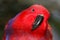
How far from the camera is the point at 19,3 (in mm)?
1593

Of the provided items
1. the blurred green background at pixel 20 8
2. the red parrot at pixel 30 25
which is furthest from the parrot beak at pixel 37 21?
the blurred green background at pixel 20 8

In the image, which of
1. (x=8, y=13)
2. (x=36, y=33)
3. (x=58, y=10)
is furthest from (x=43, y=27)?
(x=8, y=13)

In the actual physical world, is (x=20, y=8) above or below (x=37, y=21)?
above

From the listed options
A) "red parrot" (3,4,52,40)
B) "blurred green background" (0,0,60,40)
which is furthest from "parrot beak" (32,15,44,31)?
"blurred green background" (0,0,60,40)

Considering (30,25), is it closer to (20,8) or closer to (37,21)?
(37,21)

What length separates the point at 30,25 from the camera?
5.06 ft

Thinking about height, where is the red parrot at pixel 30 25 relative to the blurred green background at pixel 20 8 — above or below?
below

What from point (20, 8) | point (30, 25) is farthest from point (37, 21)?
point (20, 8)

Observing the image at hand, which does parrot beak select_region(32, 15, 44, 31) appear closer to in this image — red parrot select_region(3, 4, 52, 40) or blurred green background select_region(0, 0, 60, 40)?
red parrot select_region(3, 4, 52, 40)

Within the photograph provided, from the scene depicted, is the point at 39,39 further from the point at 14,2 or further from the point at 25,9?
the point at 14,2

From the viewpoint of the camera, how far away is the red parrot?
5.04 feet

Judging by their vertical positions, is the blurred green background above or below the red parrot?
above

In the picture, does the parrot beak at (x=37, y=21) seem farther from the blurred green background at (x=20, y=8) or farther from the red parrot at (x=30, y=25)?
the blurred green background at (x=20, y=8)

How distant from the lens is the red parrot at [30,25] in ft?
5.04
